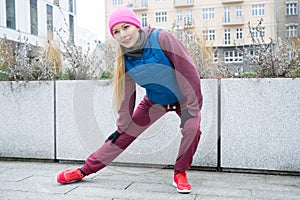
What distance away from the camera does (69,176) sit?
95.9 inches

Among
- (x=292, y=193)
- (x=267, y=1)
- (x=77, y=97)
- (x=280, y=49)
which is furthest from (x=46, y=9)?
(x=267, y=1)

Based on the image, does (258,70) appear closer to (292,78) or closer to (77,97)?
(292,78)

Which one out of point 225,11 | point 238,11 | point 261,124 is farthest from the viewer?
point 238,11

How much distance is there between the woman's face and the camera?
218 centimetres

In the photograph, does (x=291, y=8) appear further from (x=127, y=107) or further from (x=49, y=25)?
(x=127, y=107)

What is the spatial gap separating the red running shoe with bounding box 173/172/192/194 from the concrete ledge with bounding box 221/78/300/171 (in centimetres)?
63

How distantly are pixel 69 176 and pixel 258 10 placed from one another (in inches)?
980

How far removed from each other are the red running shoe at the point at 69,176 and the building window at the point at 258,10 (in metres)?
24.2

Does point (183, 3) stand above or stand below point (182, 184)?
above

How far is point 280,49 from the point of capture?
302cm

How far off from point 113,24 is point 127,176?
118 cm

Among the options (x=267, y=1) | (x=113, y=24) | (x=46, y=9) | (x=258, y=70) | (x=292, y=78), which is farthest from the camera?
(x=267, y=1)

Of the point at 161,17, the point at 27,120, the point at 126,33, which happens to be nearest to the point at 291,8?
the point at 161,17

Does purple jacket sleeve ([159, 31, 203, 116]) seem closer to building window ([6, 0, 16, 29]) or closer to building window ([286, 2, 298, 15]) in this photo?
building window ([6, 0, 16, 29])
